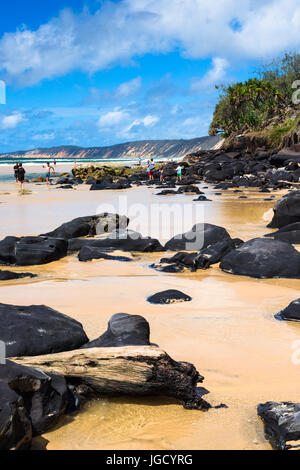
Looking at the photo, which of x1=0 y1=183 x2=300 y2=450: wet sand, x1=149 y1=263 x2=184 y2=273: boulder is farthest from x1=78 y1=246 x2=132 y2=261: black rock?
x1=149 y1=263 x2=184 y2=273: boulder

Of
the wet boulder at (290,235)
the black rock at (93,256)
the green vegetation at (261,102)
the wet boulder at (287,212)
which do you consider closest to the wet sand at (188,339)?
the black rock at (93,256)

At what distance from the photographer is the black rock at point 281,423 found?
2.28 m

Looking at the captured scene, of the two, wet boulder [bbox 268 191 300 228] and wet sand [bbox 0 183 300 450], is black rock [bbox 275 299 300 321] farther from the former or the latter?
wet boulder [bbox 268 191 300 228]

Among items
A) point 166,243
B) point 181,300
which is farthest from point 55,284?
point 166,243

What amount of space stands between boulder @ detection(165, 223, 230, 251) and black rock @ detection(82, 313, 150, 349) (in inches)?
195

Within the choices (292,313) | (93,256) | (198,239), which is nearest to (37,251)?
(93,256)

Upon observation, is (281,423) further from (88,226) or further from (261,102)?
(261,102)

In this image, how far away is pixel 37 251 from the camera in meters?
7.67

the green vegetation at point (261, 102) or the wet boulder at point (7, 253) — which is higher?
the green vegetation at point (261, 102)

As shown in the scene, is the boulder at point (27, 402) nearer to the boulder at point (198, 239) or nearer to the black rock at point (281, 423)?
the black rock at point (281, 423)

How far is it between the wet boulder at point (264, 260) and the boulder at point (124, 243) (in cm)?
181

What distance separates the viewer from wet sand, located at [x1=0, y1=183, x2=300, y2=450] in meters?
2.41

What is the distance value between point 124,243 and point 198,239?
1.27 m

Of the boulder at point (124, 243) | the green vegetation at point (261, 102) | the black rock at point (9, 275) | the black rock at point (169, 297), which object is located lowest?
the black rock at point (9, 275)
